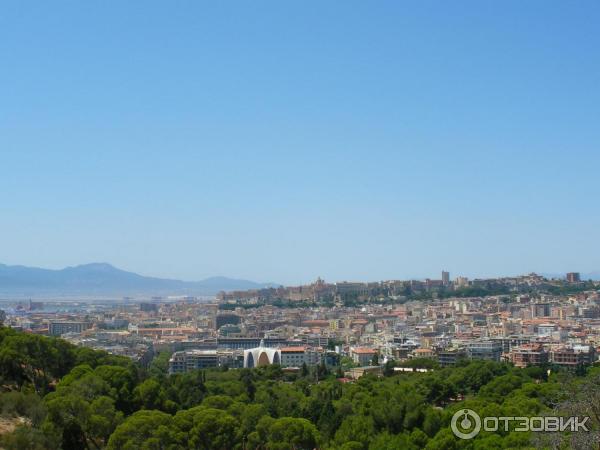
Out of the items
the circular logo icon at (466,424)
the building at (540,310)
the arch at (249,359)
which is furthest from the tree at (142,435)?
the building at (540,310)

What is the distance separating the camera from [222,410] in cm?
1927

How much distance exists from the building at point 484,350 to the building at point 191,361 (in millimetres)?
14295

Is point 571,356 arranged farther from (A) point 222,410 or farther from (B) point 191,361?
(A) point 222,410

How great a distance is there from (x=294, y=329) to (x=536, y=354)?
28557mm

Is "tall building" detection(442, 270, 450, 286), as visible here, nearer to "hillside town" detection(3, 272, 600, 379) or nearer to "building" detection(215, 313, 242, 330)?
"hillside town" detection(3, 272, 600, 379)

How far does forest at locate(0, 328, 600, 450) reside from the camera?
50.6 feet

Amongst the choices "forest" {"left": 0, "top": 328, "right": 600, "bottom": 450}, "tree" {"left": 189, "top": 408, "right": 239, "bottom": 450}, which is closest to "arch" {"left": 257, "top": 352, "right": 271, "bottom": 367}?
"forest" {"left": 0, "top": 328, "right": 600, "bottom": 450}

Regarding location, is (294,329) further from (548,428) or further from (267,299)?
(548,428)

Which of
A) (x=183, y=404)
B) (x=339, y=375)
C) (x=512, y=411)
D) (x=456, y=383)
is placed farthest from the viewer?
(x=339, y=375)

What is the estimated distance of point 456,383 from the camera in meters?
28.9

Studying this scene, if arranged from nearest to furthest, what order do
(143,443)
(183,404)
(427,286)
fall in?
(143,443)
(183,404)
(427,286)

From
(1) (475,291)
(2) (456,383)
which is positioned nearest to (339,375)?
(2) (456,383)

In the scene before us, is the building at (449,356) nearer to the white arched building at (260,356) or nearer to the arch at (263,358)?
the white arched building at (260,356)

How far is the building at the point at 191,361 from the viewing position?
158 feet
